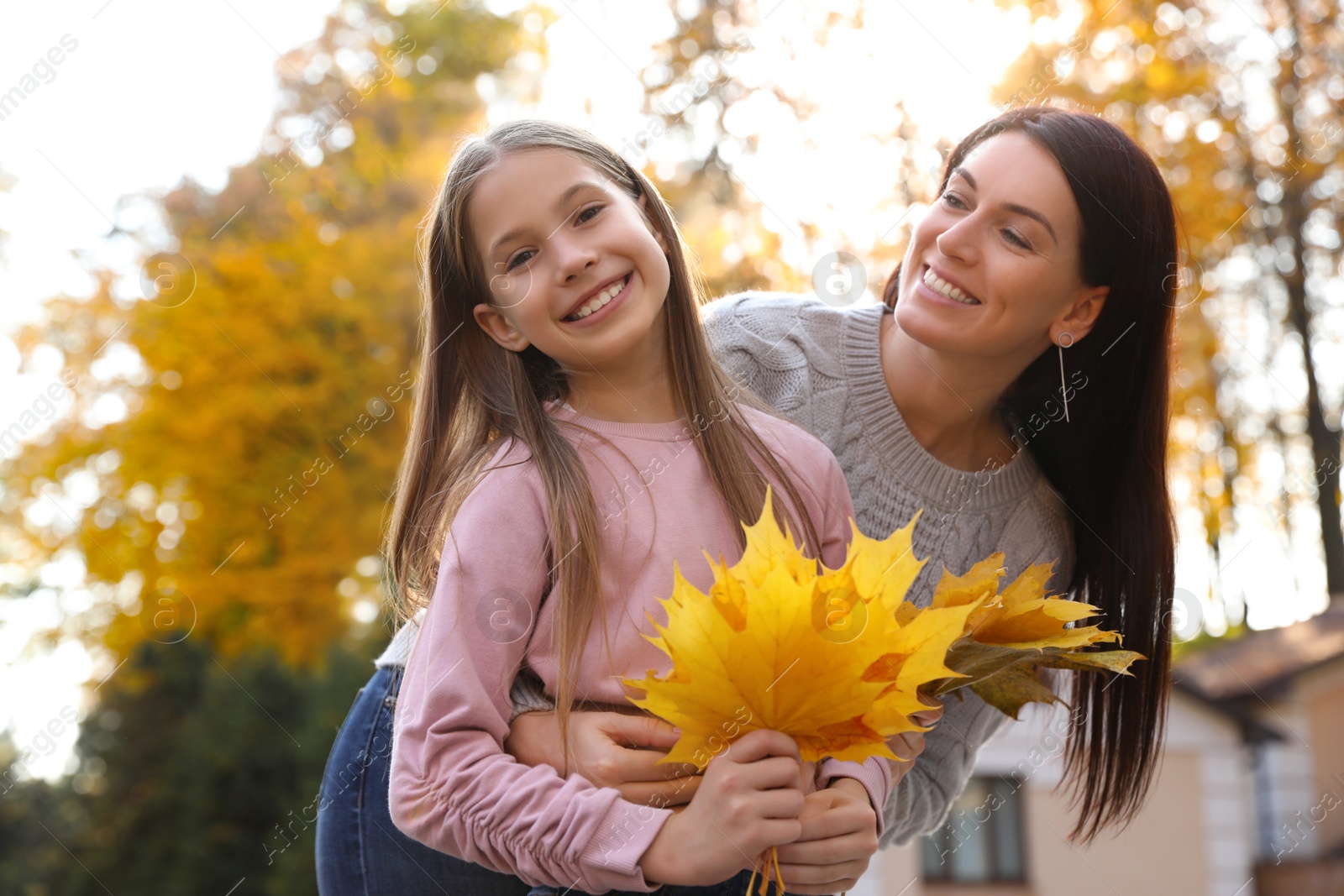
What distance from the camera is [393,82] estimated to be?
13.2 m

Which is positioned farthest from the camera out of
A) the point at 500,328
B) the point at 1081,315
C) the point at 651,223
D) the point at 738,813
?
the point at 1081,315

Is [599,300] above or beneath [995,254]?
beneath

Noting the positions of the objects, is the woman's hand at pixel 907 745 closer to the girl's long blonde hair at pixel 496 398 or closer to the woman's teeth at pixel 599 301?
the girl's long blonde hair at pixel 496 398

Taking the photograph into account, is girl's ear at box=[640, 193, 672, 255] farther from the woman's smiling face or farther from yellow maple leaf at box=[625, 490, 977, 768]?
yellow maple leaf at box=[625, 490, 977, 768]

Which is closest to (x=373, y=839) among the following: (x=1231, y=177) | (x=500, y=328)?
(x=500, y=328)

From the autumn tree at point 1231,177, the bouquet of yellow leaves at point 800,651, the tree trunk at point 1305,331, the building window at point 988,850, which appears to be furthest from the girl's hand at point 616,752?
the building window at point 988,850

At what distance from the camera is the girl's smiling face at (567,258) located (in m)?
1.95

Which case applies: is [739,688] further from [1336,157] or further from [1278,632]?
[1278,632]

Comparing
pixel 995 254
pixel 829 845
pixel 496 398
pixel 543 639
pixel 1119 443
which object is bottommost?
pixel 829 845

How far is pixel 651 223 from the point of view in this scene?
2.22 meters

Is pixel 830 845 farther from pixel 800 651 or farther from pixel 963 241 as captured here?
pixel 963 241

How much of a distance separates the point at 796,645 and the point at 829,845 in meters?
0.39

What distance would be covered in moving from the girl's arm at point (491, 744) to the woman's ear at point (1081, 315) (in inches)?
52.1

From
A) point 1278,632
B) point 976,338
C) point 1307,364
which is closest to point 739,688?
point 976,338
